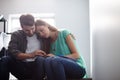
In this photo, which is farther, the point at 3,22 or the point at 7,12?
the point at 7,12

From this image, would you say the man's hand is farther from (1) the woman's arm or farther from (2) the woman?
(1) the woman's arm

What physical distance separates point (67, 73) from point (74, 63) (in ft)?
0.29

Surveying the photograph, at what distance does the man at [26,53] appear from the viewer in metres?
1.64

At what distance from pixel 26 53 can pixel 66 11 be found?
1.78m

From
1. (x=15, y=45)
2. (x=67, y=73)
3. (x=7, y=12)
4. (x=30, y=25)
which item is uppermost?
(x=7, y=12)

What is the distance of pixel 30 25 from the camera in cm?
177

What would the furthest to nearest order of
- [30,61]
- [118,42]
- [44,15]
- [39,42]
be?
[44,15]
[39,42]
[30,61]
[118,42]

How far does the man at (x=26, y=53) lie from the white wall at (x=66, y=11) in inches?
63.4

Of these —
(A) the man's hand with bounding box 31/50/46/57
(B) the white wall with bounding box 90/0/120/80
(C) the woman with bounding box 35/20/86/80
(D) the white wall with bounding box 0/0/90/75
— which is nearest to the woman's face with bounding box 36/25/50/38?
(C) the woman with bounding box 35/20/86/80

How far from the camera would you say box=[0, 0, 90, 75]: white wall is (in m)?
3.35

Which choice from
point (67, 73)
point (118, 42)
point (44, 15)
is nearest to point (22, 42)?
point (67, 73)

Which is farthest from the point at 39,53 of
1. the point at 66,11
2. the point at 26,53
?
the point at 66,11

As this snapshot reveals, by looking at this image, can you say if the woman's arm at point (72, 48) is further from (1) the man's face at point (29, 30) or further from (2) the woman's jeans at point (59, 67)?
(1) the man's face at point (29, 30)

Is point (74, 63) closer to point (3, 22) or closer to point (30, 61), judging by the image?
point (30, 61)
